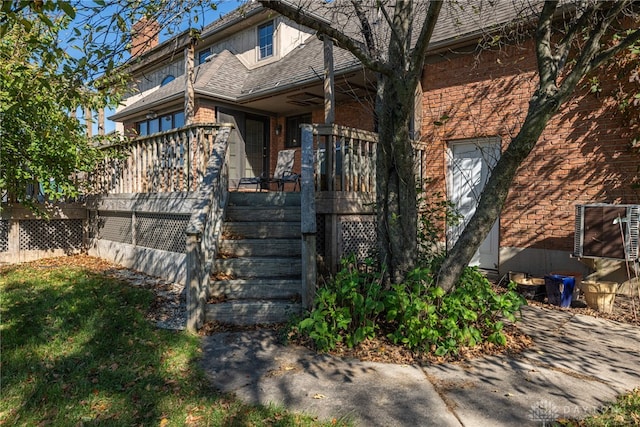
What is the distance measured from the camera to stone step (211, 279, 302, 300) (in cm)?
491

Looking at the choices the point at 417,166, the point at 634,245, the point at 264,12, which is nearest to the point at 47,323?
the point at 417,166

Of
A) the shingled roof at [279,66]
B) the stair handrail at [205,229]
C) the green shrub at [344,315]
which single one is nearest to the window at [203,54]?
the shingled roof at [279,66]

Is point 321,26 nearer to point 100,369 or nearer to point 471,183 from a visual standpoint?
point 100,369

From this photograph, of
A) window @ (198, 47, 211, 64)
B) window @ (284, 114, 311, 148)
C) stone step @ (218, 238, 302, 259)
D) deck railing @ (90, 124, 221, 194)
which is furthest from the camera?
window @ (198, 47, 211, 64)

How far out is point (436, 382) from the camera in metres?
3.27

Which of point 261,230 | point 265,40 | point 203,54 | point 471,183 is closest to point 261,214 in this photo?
point 261,230

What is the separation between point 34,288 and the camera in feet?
18.5

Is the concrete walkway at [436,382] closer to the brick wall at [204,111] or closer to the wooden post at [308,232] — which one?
the wooden post at [308,232]

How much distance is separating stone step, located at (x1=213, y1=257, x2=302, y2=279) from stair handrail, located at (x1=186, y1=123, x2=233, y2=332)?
0.20 metres

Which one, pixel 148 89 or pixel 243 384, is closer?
pixel 243 384

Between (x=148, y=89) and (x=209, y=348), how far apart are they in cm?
1538

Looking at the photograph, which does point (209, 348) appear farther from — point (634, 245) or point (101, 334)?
point (634, 245)

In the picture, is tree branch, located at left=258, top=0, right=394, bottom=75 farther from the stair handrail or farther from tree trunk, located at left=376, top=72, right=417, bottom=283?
the stair handrail

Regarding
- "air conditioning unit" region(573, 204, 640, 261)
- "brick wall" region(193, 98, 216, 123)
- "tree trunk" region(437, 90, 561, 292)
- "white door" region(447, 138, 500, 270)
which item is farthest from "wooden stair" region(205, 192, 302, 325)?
"brick wall" region(193, 98, 216, 123)
